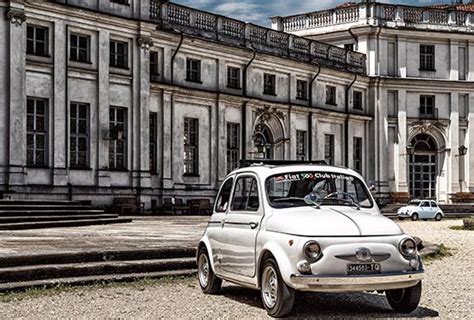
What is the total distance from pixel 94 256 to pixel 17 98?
57.7 feet

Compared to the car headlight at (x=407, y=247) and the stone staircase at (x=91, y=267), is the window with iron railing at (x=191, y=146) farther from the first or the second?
the car headlight at (x=407, y=247)

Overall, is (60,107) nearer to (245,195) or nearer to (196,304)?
(245,195)

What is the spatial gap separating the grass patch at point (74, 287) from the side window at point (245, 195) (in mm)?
2028

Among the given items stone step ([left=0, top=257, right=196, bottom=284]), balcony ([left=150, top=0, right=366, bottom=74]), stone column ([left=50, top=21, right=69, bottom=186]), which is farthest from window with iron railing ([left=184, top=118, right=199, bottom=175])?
stone step ([left=0, top=257, right=196, bottom=284])

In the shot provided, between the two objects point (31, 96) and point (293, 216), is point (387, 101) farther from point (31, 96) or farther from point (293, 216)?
point (293, 216)

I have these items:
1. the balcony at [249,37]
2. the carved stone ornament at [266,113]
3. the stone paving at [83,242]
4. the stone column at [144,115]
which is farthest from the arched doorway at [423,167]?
the stone paving at [83,242]

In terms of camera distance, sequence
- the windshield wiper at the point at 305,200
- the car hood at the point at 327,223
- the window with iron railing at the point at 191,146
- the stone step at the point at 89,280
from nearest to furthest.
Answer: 1. the car hood at the point at 327,223
2. the windshield wiper at the point at 305,200
3. the stone step at the point at 89,280
4. the window with iron railing at the point at 191,146

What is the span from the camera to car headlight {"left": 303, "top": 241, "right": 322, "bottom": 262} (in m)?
9.75

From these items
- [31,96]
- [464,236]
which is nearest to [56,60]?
[31,96]

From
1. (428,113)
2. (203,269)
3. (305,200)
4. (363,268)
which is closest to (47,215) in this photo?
(203,269)

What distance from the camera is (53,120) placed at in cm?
3150

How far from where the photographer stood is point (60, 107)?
1254 inches

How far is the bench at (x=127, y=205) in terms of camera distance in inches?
1312

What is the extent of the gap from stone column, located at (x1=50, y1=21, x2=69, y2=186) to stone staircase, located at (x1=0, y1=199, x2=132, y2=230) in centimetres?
344
